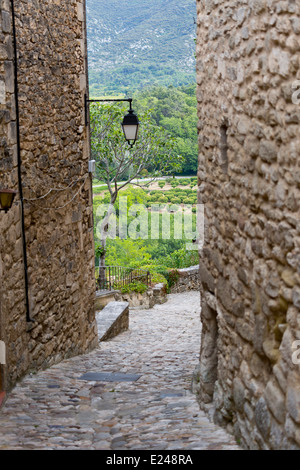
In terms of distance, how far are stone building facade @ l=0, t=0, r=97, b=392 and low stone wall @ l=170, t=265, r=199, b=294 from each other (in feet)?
37.2

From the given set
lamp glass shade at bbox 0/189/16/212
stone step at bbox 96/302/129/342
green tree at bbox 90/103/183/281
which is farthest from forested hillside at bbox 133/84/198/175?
lamp glass shade at bbox 0/189/16/212

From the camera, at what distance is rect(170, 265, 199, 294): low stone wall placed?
1977cm

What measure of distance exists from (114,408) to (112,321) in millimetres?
5114

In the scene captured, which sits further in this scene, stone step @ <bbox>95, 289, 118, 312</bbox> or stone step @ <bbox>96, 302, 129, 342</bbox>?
stone step @ <bbox>95, 289, 118, 312</bbox>

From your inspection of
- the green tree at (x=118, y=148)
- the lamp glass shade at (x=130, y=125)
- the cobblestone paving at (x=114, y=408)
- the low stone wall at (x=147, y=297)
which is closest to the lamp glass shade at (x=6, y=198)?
the cobblestone paving at (x=114, y=408)

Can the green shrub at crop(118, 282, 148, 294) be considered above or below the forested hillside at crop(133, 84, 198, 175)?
below

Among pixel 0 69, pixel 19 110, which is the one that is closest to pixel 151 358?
pixel 19 110

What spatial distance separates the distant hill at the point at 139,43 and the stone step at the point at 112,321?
43775 mm

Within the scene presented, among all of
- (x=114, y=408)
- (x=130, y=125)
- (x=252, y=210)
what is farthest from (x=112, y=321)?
(x=252, y=210)

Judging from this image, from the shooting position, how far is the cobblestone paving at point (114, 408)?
416cm

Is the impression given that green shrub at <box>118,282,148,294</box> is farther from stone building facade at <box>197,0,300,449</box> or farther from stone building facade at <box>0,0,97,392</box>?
stone building facade at <box>197,0,300,449</box>

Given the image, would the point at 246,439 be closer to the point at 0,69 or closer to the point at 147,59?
the point at 0,69

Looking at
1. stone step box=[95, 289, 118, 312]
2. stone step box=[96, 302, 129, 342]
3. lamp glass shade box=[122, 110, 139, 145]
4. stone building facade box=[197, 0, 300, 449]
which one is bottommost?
stone step box=[95, 289, 118, 312]

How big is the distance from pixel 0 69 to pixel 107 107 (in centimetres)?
1403
